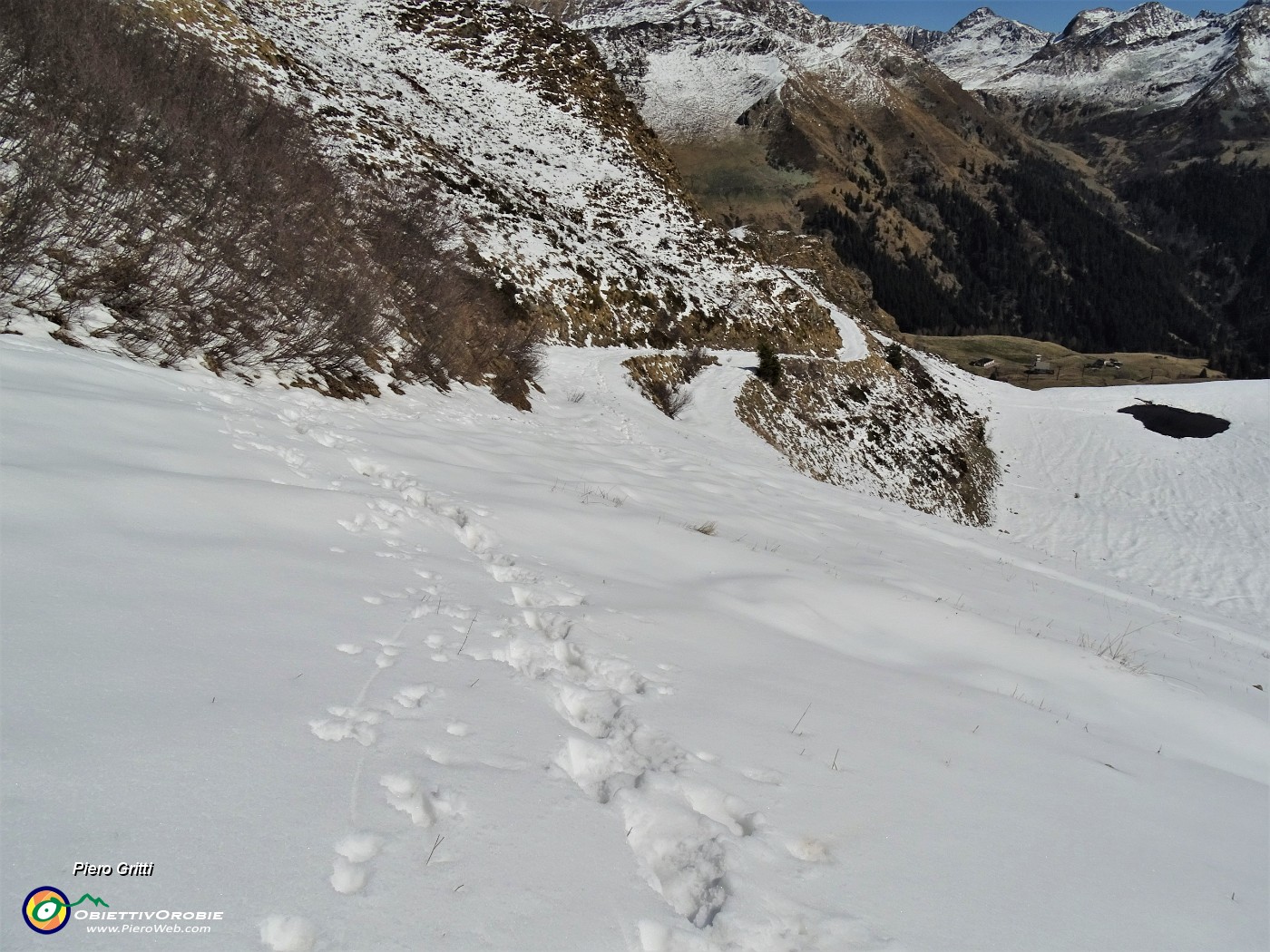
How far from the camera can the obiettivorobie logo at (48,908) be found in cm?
137

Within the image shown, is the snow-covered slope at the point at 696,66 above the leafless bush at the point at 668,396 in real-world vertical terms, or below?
above

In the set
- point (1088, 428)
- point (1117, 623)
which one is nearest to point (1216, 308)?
point (1088, 428)

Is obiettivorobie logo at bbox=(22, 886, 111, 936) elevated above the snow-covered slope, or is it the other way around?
the snow-covered slope

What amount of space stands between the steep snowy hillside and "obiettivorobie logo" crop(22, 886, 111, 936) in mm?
21380

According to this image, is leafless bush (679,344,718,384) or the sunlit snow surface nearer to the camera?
the sunlit snow surface

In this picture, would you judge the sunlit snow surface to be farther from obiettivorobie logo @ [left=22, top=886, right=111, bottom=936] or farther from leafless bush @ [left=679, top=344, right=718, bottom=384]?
leafless bush @ [left=679, top=344, right=718, bottom=384]

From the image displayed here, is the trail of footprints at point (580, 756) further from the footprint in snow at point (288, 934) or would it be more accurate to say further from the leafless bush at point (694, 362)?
the leafless bush at point (694, 362)

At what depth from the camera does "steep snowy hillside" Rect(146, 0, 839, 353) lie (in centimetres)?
2203

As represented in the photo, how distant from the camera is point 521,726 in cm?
270

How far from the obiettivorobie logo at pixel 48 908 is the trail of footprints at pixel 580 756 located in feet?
1.78

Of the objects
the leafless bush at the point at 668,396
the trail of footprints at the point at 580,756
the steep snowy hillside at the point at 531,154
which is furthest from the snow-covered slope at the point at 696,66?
the trail of footprints at the point at 580,756

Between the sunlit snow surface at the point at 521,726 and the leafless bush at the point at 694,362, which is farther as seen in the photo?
the leafless bush at the point at 694,362

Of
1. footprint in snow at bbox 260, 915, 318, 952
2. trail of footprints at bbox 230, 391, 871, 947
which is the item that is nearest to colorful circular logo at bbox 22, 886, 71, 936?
footprint in snow at bbox 260, 915, 318, 952

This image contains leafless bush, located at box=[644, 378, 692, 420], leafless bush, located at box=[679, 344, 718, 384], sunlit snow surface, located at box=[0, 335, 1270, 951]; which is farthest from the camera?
leafless bush, located at box=[679, 344, 718, 384]
